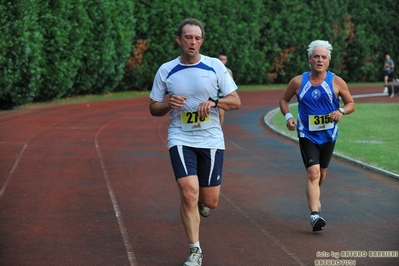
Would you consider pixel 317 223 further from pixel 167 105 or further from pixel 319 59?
pixel 167 105

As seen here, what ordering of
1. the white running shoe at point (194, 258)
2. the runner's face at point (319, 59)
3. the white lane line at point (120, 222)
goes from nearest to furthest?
1. the white running shoe at point (194, 258)
2. the white lane line at point (120, 222)
3. the runner's face at point (319, 59)

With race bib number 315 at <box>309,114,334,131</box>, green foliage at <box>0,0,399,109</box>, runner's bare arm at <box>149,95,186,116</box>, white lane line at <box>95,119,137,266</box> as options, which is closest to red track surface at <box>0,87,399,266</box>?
white lane line at <box>95,119,137,266</box>

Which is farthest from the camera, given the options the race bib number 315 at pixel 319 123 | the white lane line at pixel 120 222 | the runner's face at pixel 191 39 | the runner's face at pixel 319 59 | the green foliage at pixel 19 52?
the green foliage at pixel 19 52

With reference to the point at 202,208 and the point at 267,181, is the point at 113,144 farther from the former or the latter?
the point at 202,208

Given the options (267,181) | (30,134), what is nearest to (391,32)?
(30,134)

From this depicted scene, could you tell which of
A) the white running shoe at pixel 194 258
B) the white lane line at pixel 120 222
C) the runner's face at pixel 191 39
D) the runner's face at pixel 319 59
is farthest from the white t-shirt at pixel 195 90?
the runner's face at pixel 319 59

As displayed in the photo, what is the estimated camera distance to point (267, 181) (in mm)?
12820

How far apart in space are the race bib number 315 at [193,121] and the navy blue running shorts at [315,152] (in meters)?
1.97

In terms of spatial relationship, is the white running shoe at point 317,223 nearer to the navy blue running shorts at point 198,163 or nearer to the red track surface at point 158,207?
the red track surface at point 158,207

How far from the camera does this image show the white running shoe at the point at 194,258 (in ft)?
23.5

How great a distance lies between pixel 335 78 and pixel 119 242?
2873 mm

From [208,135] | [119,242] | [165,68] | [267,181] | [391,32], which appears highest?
[165,68]

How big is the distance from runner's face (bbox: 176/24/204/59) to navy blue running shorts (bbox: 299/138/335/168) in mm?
2260

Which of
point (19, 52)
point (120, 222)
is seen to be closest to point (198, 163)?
point (120, 222)
